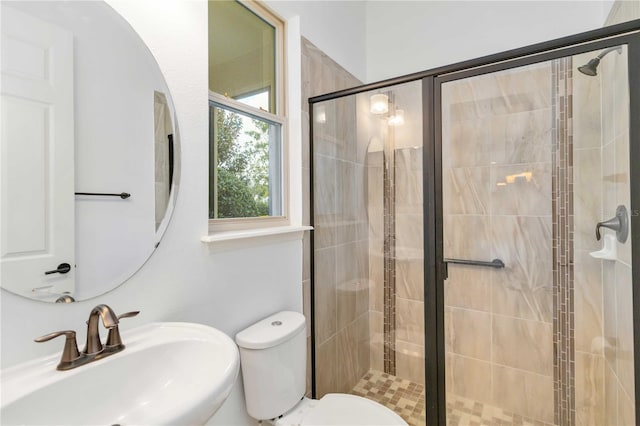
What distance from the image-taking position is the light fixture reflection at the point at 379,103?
5.55 ft

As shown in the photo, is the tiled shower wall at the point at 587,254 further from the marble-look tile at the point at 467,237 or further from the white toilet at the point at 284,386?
the white toilet at the point at 284,386

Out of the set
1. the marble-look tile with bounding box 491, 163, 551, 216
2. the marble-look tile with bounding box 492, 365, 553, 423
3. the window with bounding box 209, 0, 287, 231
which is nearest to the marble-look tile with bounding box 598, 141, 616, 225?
the marble-look tile with bounding box 491, 163, 551, 216

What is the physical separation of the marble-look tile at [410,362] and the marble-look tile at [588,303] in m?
0.72

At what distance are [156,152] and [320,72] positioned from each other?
3.82ft

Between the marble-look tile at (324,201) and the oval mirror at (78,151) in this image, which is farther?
the marble-look tile at (324,201)

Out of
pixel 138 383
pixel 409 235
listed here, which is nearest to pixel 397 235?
pixel 409 235

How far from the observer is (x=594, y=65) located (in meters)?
1.21

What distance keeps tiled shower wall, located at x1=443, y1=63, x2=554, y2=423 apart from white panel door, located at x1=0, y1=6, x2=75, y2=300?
1.43 m

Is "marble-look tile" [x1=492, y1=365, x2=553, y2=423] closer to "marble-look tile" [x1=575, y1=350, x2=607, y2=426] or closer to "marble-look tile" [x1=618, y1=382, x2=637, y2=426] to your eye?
"marble-look tile" [x1=575, y1=350, x2=607, y2=426]

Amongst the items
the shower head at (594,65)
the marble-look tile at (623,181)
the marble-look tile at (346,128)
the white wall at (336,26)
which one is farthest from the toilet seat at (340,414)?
the white wall at (336,26)

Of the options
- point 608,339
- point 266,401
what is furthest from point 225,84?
point 608,339

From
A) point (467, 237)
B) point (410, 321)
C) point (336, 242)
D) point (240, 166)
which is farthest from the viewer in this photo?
point (336, 242)

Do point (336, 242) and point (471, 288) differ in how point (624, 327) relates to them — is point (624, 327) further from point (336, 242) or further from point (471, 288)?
point (336, 242)

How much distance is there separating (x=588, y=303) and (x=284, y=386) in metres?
1.40
